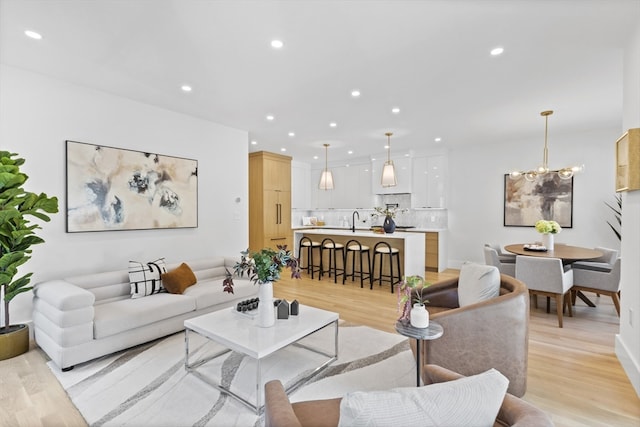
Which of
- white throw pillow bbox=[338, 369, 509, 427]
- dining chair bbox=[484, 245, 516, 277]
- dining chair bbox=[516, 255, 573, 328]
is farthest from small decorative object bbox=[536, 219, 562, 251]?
white throw pillow bbox=[338, 369, 509, 427]

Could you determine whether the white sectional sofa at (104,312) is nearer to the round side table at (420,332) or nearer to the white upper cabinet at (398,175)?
the round side table at (420,332)

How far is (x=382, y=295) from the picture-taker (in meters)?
4.91

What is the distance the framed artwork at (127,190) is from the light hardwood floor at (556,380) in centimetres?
153

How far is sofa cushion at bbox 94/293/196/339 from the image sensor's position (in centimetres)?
273

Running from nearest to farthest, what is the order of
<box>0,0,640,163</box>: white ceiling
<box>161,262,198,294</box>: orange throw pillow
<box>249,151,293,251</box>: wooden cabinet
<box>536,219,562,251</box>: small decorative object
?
<box>0,0,640,163</box>: white ceiling
<box>161,262,198,294</box>: orange throw pillow
<box>536,219,562,251</box>: small decorative object
<box>249,151,293,251</box>: wooden cabinet

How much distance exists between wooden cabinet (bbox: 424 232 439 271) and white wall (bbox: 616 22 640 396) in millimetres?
3941

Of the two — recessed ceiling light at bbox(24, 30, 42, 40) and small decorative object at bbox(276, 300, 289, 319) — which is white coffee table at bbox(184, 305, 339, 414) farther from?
recessed ceiling light at bbox(24, 30, 42, 40)

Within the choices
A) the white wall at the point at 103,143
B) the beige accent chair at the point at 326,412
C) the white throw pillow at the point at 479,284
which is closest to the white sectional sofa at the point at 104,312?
the white wall at the point at 103,143

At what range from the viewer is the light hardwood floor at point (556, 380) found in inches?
80.3

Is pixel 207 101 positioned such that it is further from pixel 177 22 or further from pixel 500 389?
pixel 500 389

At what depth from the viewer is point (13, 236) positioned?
2779 millimetres

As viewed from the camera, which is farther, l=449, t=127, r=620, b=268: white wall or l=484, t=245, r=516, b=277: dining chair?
l=449, t=127, r=620, b=268: white wall

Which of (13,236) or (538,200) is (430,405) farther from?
(538,200)

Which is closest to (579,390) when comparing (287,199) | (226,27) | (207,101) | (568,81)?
(568,81)
